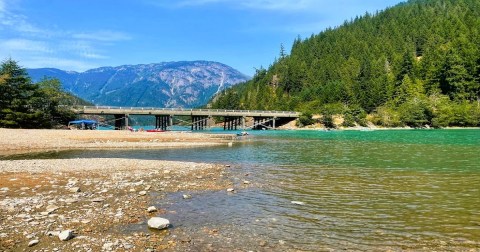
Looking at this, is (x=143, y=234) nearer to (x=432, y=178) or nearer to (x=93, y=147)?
(x=432, y=178)

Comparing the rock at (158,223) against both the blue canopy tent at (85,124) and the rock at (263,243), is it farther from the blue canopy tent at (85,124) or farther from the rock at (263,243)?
the blue canopy tent at (85,124)

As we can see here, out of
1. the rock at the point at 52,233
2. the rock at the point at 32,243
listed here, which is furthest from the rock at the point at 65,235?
the rock at the point at 32,243

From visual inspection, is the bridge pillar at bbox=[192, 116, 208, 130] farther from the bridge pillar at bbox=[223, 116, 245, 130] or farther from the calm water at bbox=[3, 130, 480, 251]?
the calm water at bbox=[3, 130, 480, 251]

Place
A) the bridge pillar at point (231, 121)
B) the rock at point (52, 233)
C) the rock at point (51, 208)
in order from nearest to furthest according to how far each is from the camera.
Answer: the rock at point (52, 233)
the rock at point (51, 208)
the bridge pillar at point (231, 121)

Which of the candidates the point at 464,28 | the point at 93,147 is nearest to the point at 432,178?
the point at 93,147

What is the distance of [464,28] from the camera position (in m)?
156

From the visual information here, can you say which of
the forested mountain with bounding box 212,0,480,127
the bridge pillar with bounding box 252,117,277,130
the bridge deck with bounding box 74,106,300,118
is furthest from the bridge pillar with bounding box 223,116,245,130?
the forested mountain with bounding box 212,0,480,127

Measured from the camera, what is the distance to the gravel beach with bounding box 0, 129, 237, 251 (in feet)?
29.8

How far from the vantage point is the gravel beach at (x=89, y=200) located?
9.09 m

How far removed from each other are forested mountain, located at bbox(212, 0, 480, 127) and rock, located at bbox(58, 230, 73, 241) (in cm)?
11361

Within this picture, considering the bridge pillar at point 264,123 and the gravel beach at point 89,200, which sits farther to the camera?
the bridge pillar at point 264,123

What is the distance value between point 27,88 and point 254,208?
66.4 metres

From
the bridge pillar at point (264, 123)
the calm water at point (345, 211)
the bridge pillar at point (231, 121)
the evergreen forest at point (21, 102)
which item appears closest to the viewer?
the calm water at point (345, 211)

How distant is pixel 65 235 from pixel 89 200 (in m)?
4.80
